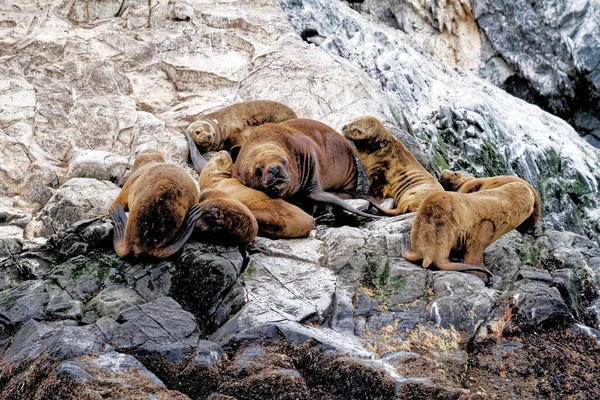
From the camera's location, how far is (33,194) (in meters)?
9.38

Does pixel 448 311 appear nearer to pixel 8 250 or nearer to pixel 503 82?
pixel 8 250

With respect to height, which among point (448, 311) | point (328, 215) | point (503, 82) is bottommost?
point (503, 82)

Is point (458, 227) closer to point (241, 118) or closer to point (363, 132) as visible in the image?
point (363, 132)

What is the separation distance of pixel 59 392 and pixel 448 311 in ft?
10.9

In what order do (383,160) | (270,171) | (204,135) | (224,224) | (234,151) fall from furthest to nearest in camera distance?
(383,160)
(204,135)
(234,151)
(270,171)
(224,224)

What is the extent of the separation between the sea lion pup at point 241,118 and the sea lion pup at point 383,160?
1.05m

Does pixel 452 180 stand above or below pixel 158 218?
below

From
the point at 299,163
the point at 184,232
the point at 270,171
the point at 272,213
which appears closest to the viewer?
the point at 184,232

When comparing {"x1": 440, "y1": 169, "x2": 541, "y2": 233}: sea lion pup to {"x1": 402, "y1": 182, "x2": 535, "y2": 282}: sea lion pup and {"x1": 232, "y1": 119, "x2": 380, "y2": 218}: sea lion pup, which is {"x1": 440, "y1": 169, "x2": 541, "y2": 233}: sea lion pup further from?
{"x1": 232, "y1": 119, "x2": 380, "y2": 218}: sea lion pup

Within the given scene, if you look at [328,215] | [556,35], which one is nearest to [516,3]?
[556,35]

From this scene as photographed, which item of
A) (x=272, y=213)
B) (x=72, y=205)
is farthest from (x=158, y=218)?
(x=72, y=205)

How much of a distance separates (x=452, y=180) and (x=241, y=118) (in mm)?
3044

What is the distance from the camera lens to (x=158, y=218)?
6.76 meters

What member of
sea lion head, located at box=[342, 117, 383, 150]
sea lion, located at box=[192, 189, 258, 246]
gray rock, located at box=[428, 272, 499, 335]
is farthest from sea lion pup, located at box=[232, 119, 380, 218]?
gray rock, located at box=[428, 272, 499, 335]
